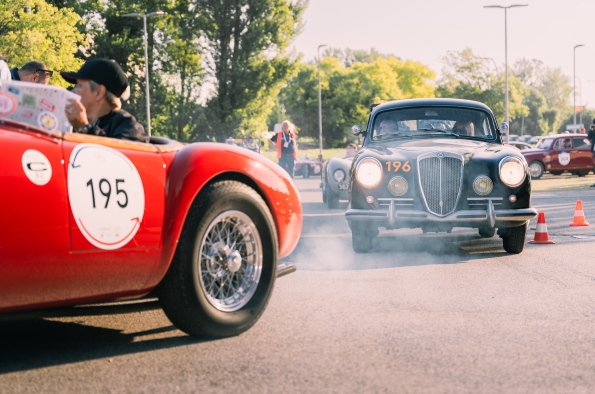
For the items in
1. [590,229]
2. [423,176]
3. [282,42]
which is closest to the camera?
[423,176]

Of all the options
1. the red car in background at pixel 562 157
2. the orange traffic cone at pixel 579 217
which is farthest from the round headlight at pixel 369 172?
the red car in background at pixel 562 157

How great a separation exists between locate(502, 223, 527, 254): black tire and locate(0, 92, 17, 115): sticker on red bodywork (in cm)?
610

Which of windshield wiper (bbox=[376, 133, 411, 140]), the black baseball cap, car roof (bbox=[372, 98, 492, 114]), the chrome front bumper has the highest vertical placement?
car roof (bbox=[372, 98, 492, 114])

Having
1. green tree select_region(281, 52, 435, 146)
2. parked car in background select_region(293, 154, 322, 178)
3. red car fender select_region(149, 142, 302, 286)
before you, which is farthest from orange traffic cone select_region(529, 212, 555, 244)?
green tree select_region(281, 52, 435, 146)

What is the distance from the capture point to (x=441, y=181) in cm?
859

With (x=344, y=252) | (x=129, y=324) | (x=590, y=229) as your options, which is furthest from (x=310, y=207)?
(x=129, y=324)

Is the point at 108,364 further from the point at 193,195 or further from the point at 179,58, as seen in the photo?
the point at 179,58

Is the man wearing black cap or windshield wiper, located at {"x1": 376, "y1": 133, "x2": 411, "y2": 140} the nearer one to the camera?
the man wearing black cap

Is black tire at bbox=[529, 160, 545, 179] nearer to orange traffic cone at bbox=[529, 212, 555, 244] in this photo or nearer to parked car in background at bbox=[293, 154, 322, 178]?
parked car in background at bbox=[293, 154, 322, 178]

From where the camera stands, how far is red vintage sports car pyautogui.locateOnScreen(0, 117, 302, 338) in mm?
3717

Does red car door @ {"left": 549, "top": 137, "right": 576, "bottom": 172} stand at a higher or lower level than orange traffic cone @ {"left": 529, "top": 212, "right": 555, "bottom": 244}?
higher

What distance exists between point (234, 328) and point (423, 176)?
4.42 m

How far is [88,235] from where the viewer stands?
12.9 ft

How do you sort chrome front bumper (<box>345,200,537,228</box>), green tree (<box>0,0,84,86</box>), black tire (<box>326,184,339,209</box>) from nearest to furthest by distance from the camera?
chrome front bumper (<box>345,200,537,228</box>), black tire (<box>326,184,339,209</box>), green tree (<box>0,0,84,86</box>)
